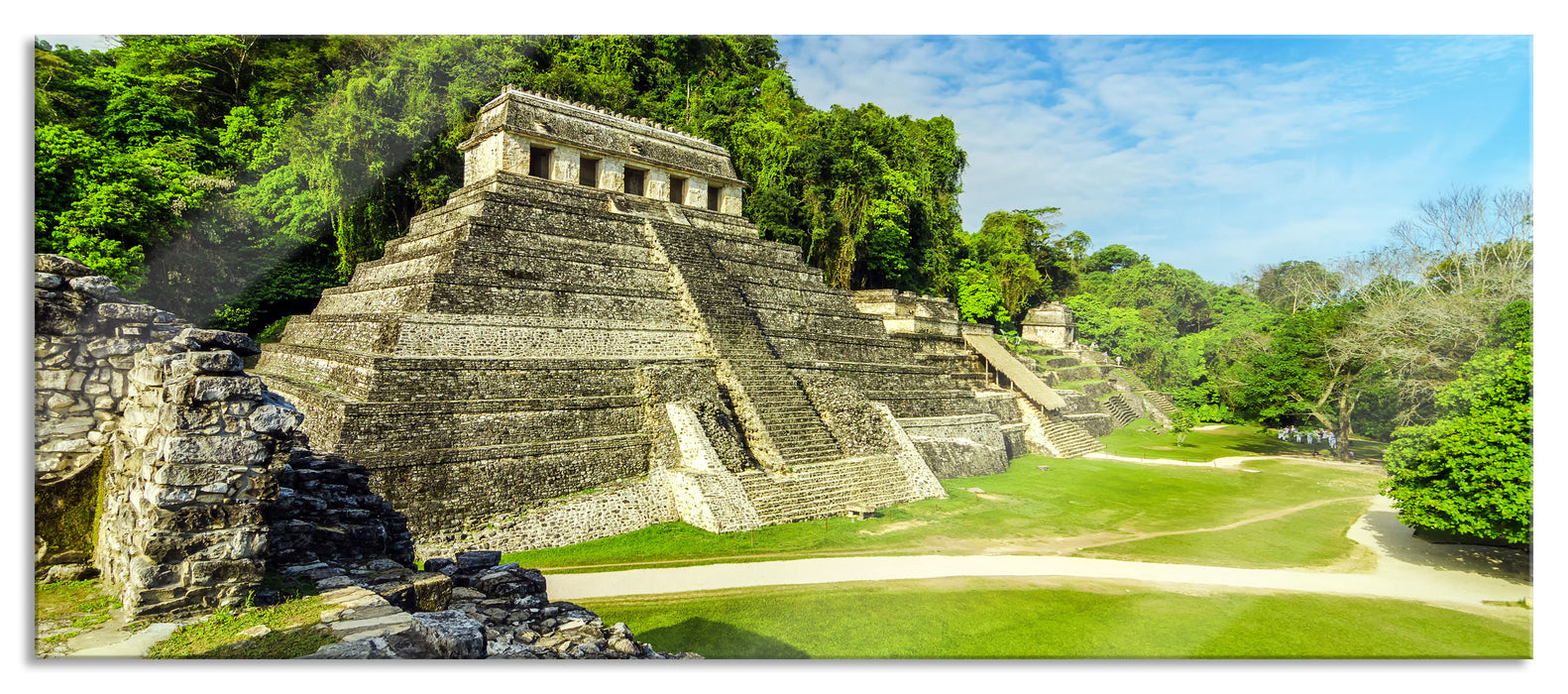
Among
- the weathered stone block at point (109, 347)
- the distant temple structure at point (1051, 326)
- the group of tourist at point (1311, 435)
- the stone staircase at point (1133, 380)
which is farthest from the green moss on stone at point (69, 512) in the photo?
the stone staircase at point (1133, 380)

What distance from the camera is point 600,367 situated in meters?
15.2

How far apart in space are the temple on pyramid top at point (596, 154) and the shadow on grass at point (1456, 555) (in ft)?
61.1

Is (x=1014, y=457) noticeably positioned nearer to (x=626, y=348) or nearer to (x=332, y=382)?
(x=626, y=348)

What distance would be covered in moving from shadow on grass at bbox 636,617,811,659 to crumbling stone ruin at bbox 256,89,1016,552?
455 centimetres

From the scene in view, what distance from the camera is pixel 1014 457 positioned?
25.5 meters

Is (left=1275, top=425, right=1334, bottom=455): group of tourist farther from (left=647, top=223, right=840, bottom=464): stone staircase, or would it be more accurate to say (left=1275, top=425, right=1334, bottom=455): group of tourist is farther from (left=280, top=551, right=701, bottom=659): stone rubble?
(left=280, top=551, right=701, bottom=659): stone rubble

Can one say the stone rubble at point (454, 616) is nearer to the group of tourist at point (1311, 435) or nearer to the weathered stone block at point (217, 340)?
the weathered stone block at point (217, 340)

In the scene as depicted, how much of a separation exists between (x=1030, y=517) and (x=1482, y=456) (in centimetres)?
734

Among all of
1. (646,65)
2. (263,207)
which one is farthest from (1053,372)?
(263,207)

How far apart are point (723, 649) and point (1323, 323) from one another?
26.6 metres

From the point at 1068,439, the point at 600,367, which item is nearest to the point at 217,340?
the point at 600,367

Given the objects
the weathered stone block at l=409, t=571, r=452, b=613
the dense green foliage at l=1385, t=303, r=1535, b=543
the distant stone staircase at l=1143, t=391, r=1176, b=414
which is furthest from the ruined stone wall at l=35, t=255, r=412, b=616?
the distant stone staircase at l=1143, t=391, r=1176, b=414

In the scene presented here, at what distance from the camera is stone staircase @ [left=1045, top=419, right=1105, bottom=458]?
2721 centimetres

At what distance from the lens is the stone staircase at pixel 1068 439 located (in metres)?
27.2
